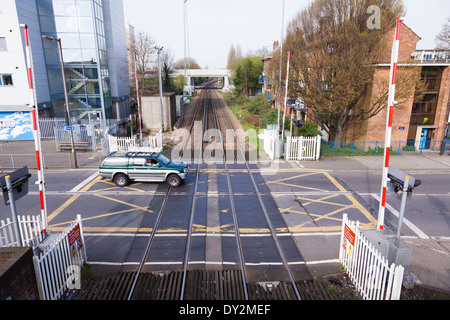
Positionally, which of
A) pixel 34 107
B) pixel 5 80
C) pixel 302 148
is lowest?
pixel 302 148

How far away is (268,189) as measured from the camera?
1431 cm

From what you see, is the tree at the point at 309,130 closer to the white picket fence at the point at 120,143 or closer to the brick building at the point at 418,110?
the brick building at the point at 418,110

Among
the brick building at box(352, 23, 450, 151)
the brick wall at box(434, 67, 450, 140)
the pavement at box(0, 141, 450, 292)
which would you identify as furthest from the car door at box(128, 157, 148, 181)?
the brick wall at box(434, 67, 450, 140)

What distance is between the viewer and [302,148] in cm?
1956

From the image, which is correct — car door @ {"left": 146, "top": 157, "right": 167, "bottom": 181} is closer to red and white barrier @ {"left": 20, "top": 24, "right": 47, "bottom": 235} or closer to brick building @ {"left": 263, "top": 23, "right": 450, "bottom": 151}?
red and white barrier @ {"left": 20, "top": 24, "right": 47, "bottom": 235}

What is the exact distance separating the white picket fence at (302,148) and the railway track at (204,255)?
5805 millimetres

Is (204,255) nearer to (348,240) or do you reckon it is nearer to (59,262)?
(59,262)

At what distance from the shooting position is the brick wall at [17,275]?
5.07 m

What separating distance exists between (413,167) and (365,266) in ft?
46.6

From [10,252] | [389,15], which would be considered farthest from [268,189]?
[389,15]

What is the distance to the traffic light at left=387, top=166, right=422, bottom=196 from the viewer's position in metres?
6.46

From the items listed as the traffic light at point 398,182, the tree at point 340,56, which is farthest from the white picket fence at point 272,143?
the traffic light at point 398,182

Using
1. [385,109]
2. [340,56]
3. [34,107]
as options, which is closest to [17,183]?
[34,107]

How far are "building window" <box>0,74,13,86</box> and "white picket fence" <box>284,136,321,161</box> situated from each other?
81.4 ft
